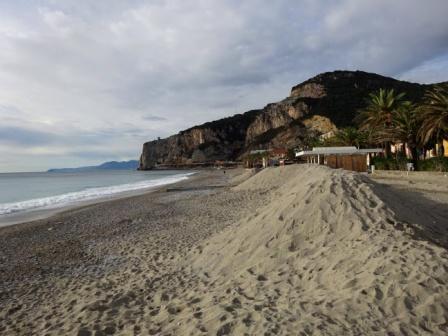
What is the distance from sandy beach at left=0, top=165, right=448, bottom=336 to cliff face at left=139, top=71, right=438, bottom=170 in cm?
9464

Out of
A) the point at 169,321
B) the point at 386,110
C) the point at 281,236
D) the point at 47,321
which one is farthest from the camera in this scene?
the point at 386,110

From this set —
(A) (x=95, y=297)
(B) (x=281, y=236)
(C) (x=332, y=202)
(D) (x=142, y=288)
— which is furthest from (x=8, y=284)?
(C) (x=332, y=202)

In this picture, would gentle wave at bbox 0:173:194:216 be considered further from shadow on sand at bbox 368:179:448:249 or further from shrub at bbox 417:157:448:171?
shrub at bbox 417:157:448:171

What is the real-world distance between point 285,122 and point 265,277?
138 m

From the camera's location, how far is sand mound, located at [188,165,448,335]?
408 cm

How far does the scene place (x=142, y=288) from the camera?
637cm

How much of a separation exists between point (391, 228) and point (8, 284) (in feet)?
24.0

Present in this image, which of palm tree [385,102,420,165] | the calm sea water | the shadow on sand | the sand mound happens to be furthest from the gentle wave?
palm tree [385,102,420,165]

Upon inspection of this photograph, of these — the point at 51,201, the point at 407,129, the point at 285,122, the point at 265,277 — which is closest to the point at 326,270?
the point at 265,277

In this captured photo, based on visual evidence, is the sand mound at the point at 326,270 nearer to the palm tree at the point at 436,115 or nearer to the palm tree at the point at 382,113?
the palm tree at the point at 436,115

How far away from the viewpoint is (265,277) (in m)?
5.83

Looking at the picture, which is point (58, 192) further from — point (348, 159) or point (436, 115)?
point (436, 115)

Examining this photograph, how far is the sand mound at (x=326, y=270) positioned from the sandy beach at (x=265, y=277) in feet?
0.06

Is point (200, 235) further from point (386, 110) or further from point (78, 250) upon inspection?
point (386, 110)
